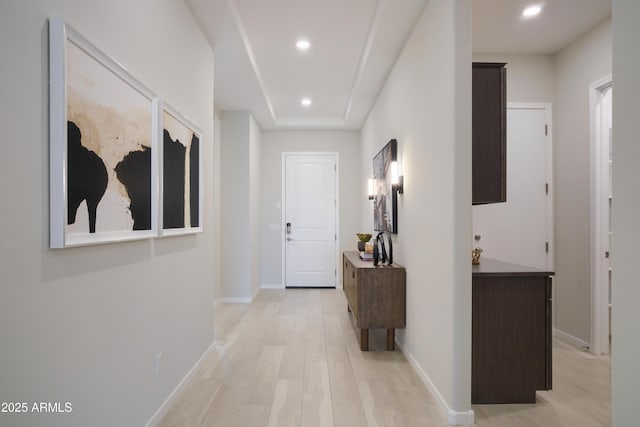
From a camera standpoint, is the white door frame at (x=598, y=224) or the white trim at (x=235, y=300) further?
the white trim at (x=235, y=300)

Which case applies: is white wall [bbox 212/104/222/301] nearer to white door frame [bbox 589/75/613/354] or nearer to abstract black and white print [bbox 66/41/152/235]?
abstract black and white print [bbox 66/41/152/235]

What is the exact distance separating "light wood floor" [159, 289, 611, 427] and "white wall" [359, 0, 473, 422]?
23 cm

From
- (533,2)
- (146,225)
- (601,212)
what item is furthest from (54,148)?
(601,212)

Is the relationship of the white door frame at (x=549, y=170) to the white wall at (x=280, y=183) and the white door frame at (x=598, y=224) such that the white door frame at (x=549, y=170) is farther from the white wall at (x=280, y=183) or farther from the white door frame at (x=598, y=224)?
the white wall at (x=280, y=183)

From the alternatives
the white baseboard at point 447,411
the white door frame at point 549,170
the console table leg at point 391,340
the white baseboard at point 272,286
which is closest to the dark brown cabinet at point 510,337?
the white baseboard at point 447,411

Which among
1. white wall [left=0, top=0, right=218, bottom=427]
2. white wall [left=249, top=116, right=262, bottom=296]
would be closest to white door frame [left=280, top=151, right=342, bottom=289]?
white wall [left=249, top=116, right=262, bottom=296]

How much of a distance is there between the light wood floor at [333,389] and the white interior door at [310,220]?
255 cm

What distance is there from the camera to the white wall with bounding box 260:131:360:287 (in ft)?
21.7

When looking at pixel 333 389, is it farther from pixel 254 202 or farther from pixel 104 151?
pixel 254 202

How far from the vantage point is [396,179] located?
364 cm

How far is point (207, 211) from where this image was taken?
3270 millimetres

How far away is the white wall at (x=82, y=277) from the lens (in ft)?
3.72

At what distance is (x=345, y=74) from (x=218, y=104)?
1.80 meters

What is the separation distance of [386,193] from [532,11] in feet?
6.37
